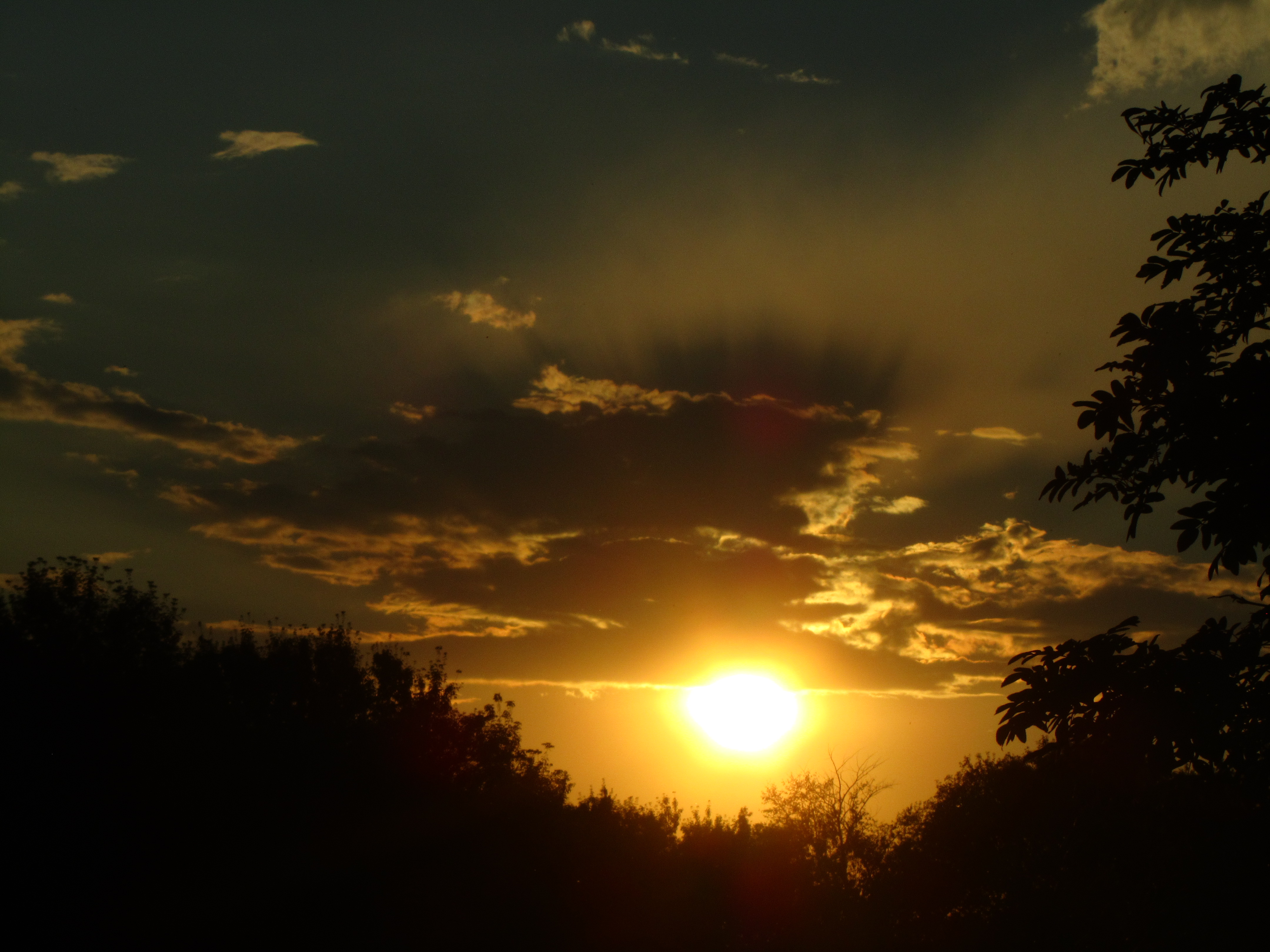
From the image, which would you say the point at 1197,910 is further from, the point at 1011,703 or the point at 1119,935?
the point at 1011,703

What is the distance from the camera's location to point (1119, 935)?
122ft

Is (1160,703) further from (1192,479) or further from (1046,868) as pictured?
(1046,868)

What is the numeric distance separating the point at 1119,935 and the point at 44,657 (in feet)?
146

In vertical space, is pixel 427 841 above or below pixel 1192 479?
below

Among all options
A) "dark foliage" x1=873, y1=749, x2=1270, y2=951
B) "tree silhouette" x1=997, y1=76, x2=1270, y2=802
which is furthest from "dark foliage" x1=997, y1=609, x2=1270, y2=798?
"dark foliage" x1=873, y1=749, x2=1270, y2=951

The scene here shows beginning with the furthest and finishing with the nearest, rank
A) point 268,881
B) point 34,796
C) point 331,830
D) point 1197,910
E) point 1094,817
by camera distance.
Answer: point 1094,817 < point 331,830 < point 268,881 < point 34,796 < point 1197,910

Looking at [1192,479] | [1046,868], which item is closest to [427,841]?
[1046,868]

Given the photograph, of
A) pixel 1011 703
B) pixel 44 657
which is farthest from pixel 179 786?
pixel 1011 703

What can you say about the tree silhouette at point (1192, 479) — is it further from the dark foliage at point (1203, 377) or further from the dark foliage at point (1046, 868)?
the dark foliage at point (1046, 868)

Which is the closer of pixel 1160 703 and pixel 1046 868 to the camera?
pixel 1160 703

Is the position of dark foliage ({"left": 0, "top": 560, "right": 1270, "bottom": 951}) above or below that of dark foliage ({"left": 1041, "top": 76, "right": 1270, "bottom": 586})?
below

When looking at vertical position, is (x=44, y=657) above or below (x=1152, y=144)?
below

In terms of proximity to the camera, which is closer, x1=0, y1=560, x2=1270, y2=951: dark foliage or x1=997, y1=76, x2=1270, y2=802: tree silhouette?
x1=997, y1=76, x2=1270, y2=802: tree silhouette

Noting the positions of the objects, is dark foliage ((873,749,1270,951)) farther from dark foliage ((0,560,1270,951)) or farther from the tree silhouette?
the tree silhouette
